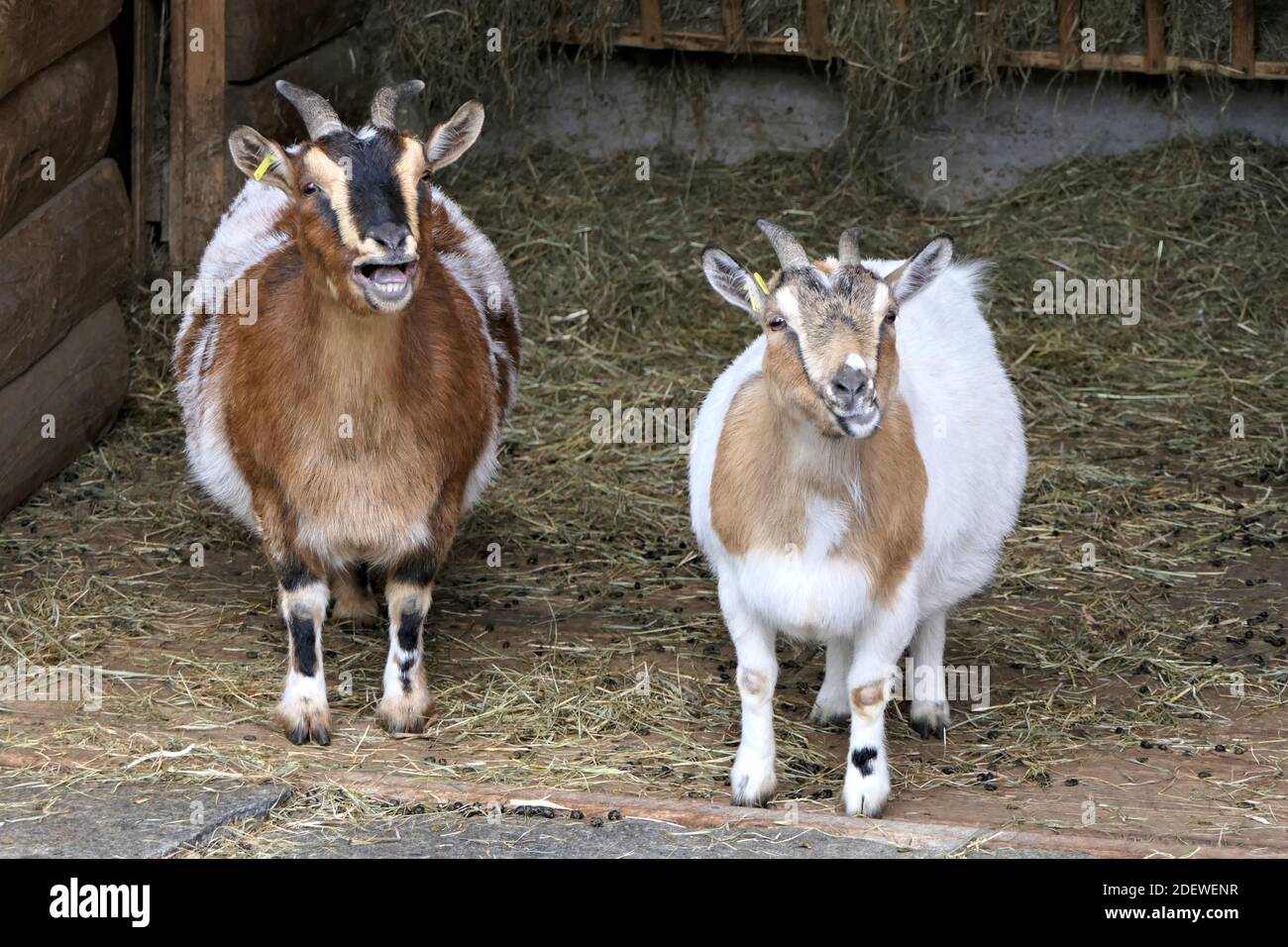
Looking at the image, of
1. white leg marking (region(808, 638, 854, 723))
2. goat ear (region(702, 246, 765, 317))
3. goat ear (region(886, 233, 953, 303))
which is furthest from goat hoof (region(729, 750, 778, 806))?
goat ear (region(886, 233, 953, 303))

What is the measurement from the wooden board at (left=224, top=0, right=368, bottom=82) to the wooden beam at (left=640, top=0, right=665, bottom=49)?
1.71 m

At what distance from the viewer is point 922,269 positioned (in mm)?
5500

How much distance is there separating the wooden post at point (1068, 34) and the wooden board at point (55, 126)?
5096 mm

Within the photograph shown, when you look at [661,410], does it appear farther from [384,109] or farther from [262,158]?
[262,158]

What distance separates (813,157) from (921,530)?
5879 mm

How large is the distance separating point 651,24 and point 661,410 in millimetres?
2721

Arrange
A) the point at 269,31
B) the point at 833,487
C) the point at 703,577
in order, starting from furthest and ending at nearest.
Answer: the point at 269,31 < the point at 703,577 < the point at 833,487

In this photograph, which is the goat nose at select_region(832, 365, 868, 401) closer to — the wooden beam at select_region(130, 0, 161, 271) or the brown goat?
the brown goat

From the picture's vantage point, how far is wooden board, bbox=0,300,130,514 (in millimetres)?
7766

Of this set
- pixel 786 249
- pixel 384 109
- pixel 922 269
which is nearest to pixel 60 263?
pixel 384 109

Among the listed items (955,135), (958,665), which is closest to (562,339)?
(955,135)

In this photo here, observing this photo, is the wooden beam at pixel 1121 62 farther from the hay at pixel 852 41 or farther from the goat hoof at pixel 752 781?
the goat hoof at pixel 752 781

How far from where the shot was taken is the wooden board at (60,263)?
24.8 ft

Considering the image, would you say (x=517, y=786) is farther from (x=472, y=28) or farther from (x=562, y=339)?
(x=472, y=28)
